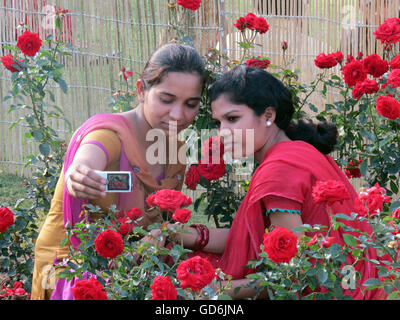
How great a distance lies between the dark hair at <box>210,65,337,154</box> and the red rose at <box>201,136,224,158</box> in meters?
0.26

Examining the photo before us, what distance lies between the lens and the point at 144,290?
5.98 ft

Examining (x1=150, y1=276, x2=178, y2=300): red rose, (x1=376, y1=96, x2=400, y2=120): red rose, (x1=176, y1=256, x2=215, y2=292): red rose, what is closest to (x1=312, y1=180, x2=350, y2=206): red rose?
(x1=176, y1=256, x2=215, y2=292): red rose

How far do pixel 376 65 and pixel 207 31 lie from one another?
87.8 inches

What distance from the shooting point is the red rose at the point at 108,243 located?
1.73 metres

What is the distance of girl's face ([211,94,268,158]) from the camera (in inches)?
94.0

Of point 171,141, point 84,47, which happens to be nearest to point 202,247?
point 171,141

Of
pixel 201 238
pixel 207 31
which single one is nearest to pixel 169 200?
pixel 201 238

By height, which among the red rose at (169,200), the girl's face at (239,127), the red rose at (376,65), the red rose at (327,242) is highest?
the red rose at (376,65)

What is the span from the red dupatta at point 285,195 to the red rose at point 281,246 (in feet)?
1.78

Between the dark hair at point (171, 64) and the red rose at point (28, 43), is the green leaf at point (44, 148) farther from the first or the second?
the dark hair at point (171, 64)

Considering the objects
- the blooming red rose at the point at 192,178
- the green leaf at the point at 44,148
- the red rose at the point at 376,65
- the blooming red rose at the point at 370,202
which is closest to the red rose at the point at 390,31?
the red rose at the point at 376,65

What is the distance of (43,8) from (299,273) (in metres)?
4.19

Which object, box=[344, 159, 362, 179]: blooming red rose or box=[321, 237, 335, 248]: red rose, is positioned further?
box=[344, 159, 362, 179]: blooming red rose

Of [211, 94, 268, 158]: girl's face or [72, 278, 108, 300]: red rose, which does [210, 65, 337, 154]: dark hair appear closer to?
[211, 94, 268, 158]: girl's face
